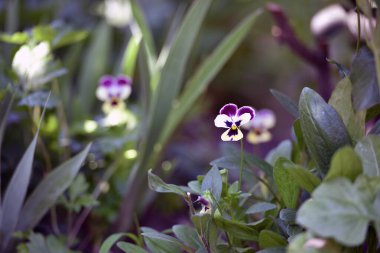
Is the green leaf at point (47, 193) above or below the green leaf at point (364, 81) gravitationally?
below

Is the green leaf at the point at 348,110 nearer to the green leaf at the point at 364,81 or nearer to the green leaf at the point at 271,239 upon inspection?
the green leaf at the point at 364,81

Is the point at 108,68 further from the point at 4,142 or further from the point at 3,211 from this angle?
the point at 3,211

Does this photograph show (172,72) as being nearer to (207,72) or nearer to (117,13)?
(207,72)

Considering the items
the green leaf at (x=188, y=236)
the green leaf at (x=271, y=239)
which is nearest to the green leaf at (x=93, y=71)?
the green leaf at (x=188, y=236)

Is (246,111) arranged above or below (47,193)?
above

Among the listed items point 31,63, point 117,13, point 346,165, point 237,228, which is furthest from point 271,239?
point 117,13

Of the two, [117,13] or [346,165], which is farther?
[117,13]

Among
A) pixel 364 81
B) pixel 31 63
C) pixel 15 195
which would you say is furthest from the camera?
pixel 31 63

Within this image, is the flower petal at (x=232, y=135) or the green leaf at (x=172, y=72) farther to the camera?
the green leaf at (x=172, y=72)
